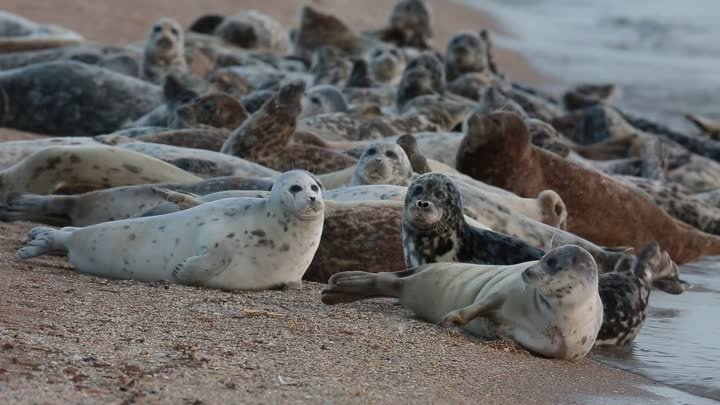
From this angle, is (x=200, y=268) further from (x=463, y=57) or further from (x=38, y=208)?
(x=463, y=57)

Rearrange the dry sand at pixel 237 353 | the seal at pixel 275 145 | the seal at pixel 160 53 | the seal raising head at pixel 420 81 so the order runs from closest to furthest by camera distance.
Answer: the dry sand at pixel 237 353
the seal at pixel 275 145
the seal raising head at pixel 420 81
the seal at pixel 160 53

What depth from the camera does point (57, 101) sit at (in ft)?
36.2

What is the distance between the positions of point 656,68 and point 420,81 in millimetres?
19488

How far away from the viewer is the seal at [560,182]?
342 inches

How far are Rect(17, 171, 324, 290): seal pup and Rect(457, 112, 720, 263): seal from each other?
3.42m

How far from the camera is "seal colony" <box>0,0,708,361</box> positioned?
5.24m

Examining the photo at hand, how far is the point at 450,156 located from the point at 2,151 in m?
3.12

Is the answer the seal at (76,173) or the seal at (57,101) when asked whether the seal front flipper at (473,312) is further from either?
the seal at (57,101)

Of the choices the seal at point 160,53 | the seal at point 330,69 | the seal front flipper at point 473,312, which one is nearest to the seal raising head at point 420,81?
the seal at point 330,69

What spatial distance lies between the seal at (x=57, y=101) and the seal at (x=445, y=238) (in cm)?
573

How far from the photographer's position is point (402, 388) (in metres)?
3.88

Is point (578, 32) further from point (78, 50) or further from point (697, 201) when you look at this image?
point (697, 201)

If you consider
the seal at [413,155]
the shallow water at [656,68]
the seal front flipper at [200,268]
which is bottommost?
the shallow water at [656,68]

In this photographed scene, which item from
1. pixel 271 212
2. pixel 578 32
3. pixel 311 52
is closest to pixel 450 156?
pixel 271 212
